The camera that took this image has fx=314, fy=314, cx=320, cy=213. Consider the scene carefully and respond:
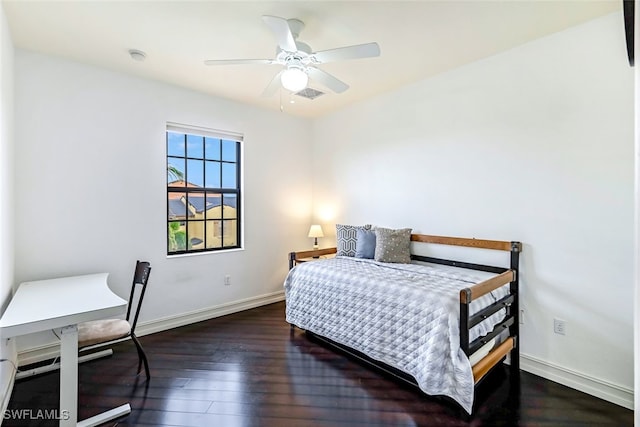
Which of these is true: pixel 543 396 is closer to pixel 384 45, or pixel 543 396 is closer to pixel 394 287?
A: pixel 394 287

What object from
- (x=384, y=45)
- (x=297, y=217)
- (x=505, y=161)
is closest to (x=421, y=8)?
(x=384, y=45)

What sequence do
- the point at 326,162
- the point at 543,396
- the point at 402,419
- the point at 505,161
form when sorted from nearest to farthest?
the point at 402,419 → the point at 543,396 → the point at 505,161 → the point at 326,162

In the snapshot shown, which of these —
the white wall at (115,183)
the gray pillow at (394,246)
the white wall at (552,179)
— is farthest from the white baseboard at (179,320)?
the white wall at (552,179)

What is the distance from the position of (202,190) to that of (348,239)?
1.84m

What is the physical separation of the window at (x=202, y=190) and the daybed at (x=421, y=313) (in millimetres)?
1224

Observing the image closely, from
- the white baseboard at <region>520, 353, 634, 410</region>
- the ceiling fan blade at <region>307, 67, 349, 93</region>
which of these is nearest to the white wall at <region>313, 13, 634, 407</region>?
the white baseboard at <region>520, 353, 634, 410</region>

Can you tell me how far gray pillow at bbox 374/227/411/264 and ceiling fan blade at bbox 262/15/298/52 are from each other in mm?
2011

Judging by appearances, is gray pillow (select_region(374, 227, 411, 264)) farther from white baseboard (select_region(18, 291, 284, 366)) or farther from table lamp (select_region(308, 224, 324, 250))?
white baseboard (select_region(18, 291, 284, 366))

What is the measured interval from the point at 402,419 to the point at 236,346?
1.64 meters

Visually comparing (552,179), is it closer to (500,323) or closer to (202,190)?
(500,323)

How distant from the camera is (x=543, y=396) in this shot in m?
2.17

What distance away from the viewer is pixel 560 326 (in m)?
2.36

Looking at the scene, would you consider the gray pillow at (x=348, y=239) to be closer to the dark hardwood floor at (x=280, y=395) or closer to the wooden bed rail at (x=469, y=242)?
the wooden bed rail at (x=469, y=242)
